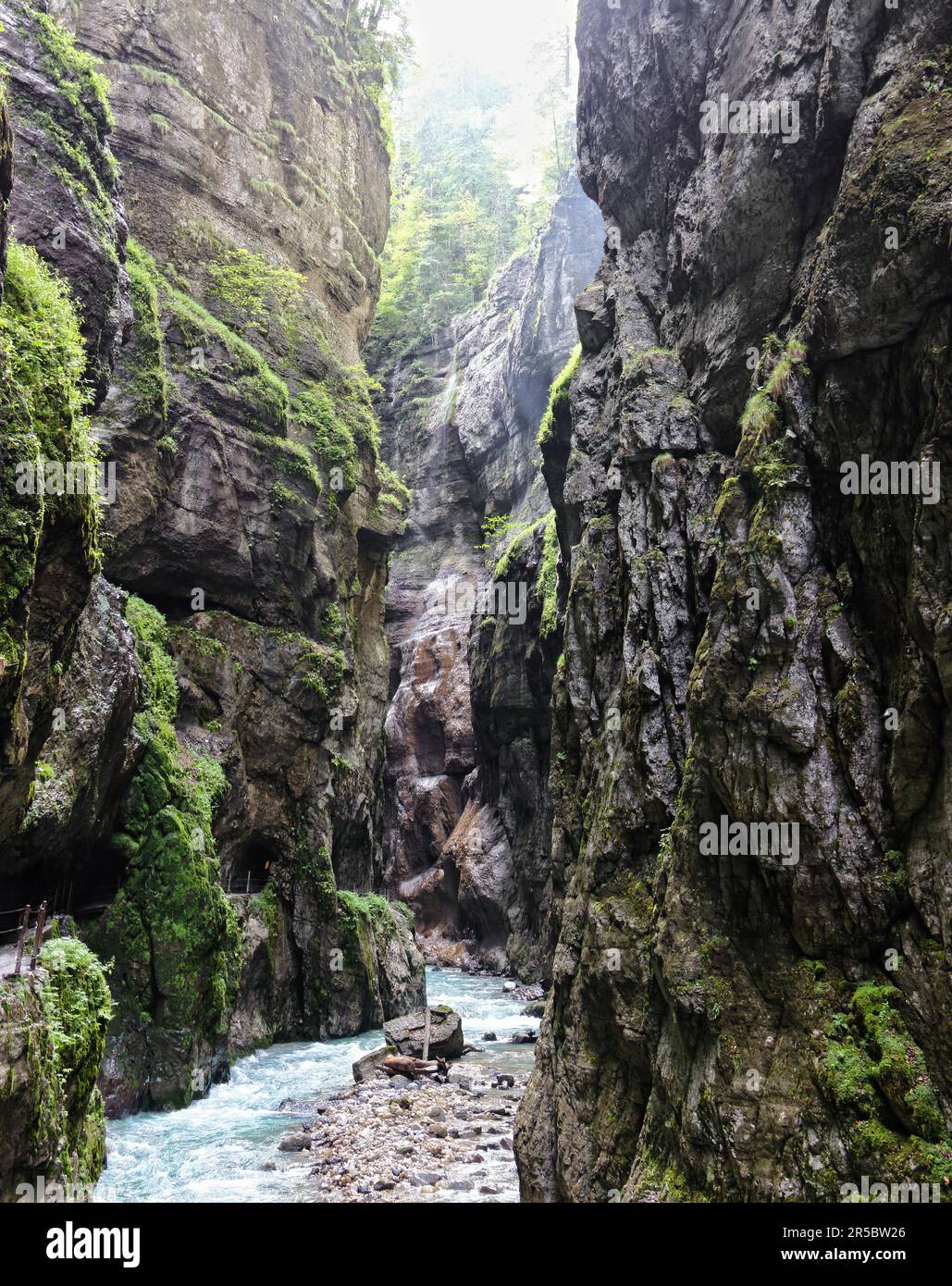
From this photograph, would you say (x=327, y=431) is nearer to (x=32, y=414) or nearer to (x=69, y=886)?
(x=69, y=886)

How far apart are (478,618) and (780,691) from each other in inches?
1309

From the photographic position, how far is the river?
1238 cm

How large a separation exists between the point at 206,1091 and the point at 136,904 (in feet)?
14.3

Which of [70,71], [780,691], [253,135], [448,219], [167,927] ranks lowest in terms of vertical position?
[167,927]

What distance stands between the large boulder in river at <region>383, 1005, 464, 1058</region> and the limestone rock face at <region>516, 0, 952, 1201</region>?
8211 mm

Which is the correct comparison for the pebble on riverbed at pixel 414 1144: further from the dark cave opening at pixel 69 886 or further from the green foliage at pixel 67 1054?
the dark cave opening at pixel 69 886

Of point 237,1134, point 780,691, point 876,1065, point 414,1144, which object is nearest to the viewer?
point 876,1065

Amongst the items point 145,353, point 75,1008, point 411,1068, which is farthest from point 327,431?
point 75,1008

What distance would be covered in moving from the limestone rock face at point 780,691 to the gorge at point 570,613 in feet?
0.17

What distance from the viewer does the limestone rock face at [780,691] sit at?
7273 millimetres

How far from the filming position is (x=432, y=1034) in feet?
69.2

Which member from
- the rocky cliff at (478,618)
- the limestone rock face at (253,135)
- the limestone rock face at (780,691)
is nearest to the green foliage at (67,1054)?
the limestone rock face at (780,691)

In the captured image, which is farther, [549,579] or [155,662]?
[549,579]

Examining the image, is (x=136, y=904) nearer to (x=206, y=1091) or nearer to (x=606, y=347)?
(x=206, y=1091)
